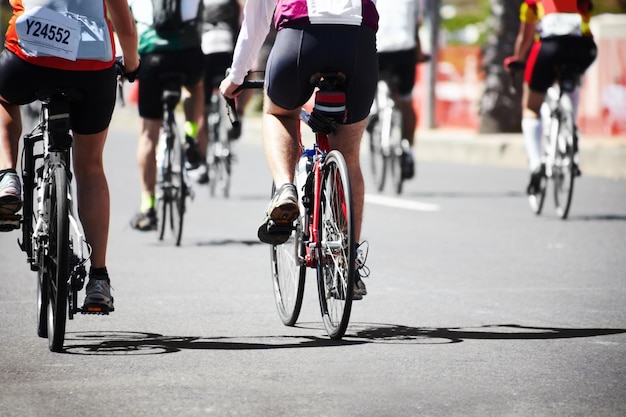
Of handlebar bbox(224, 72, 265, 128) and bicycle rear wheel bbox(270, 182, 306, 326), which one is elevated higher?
handlebar bbox(224, 72, 265, 128)

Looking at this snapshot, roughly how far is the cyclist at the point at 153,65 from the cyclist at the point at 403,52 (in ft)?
9.96

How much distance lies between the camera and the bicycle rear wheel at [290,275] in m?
6.20

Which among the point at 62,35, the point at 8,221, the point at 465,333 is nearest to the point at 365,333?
the point at 465,333

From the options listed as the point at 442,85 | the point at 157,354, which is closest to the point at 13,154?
the point at 157,354

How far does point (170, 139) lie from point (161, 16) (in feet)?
2.71

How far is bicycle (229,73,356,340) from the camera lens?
5758 millimetres

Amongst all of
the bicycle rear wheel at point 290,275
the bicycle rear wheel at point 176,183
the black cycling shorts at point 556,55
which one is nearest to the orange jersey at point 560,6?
the black cycling shorts at point 556,55

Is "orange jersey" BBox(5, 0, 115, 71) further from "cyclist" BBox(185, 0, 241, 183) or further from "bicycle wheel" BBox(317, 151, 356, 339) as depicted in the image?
"cyclist" BBox(185, 0, 241, 183)

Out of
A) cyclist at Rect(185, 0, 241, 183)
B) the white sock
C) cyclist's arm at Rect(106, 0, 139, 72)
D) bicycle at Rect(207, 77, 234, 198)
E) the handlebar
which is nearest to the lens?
cyclist's arm at Rect(106, 0, 139, 72)

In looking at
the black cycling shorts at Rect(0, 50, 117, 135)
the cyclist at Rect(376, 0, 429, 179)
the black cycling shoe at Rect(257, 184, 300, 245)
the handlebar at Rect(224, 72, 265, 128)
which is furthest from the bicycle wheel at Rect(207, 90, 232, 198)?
the black cycling shorts at Rect(0, 50, 117, 135)

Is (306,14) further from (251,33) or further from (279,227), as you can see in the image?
(279,227)

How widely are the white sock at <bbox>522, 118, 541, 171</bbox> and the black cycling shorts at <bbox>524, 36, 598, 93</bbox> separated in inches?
16.5

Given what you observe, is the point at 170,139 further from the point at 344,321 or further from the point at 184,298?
the point at 344,321

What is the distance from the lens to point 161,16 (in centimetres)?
930
